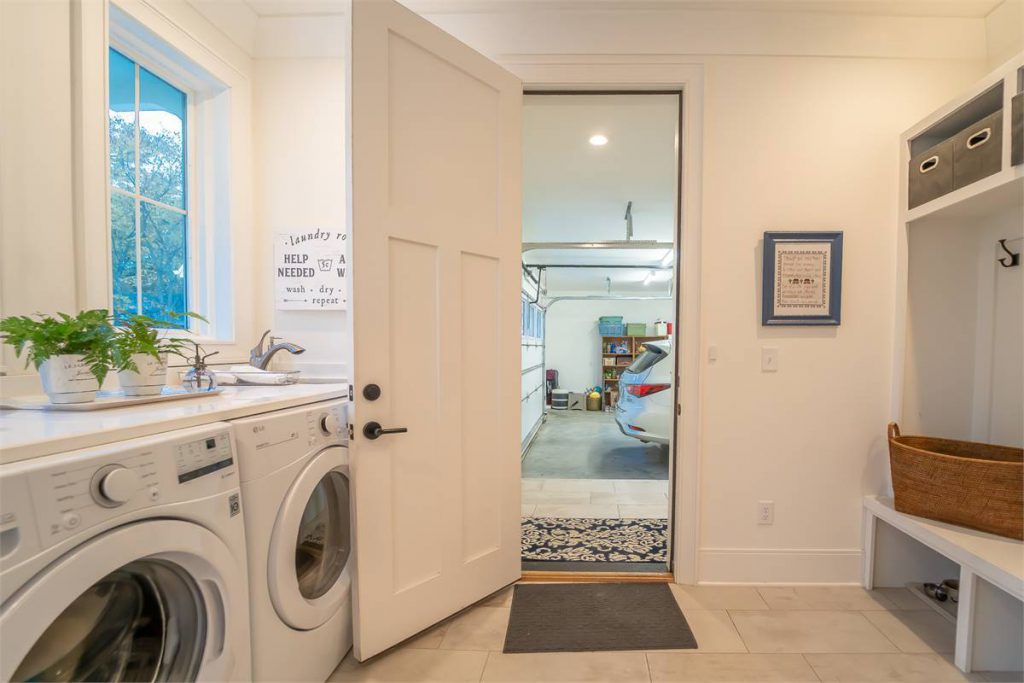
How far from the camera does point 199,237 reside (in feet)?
6.26

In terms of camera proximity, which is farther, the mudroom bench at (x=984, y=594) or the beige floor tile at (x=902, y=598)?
the beige floor tile at (x=902, y=598)

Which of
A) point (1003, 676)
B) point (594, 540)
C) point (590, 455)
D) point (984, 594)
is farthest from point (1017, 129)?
point (590, 455)

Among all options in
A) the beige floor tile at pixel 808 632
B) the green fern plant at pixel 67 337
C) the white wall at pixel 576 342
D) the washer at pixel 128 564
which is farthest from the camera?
the white wall at pixel 576 342

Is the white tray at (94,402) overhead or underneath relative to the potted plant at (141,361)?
underneath

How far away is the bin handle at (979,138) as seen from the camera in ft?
4.73

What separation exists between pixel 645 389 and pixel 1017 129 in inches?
121

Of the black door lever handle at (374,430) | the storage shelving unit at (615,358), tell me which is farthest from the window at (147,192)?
the storage shelving unit at (615,358)

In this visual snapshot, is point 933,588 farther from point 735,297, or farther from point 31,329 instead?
point 31,329

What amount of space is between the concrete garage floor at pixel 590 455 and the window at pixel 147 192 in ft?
10.1

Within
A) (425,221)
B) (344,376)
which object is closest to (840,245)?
(425,221)

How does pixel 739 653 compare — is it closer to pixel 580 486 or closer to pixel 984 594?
pixel 984 594

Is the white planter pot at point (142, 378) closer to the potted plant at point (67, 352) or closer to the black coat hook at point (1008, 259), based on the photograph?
the potted plant at point (67, 352)

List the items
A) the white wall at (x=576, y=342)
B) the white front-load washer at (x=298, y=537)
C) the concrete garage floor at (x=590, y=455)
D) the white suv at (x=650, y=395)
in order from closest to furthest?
the white front-load washer at (x=298, y=537) → the concrete garage floor at (x=590, y=455) → the white suv at (x=650, y=395) → the white wall at (x=576, y=342)

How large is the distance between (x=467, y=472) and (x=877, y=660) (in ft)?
5.48
